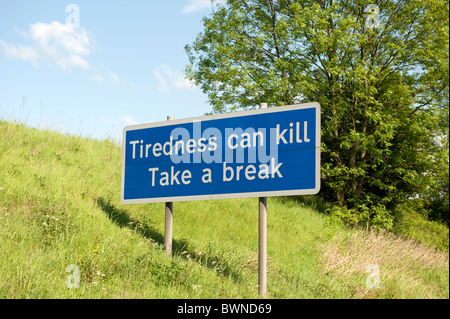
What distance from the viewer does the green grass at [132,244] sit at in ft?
18.8

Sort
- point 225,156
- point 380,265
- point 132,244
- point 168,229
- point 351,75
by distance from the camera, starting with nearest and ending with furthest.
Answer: point 225,156
point 132,244
point 168,229
point 380,265
point 351,75

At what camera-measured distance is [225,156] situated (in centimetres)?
640

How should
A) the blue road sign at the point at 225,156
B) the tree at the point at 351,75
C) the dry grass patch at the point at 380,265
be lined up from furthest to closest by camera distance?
the tree at the point at 351,75, the dry grass patch at the point at 380,265, the blue road sign at the point at 225,156

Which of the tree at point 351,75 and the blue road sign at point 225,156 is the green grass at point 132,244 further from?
the tree at point 351,75

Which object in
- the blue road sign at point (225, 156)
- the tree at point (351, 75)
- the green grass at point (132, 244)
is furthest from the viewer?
the tree at point (351, 75)

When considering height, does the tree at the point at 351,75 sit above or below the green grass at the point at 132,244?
above

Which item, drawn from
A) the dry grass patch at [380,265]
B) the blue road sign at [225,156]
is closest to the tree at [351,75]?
the dry grass patch at [380,265]

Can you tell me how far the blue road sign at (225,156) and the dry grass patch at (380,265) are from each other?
3.09 meters

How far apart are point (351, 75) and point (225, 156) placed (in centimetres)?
1091

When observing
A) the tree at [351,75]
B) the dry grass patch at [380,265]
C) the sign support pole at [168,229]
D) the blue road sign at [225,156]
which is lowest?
the dry grass patch at [380,265]

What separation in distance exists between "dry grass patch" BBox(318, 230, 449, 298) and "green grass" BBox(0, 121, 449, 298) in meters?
0.04

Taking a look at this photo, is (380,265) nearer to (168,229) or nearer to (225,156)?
(168,229)

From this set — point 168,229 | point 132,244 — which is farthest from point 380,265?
point 132,244
